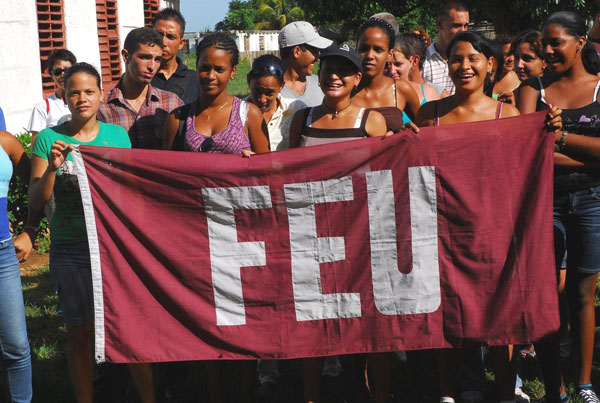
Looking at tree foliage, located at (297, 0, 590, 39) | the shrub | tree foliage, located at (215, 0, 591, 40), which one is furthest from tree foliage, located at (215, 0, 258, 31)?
the shrub

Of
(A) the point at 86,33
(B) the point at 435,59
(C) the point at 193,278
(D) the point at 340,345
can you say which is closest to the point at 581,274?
(D) the point at 340,345

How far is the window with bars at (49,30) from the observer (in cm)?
1075

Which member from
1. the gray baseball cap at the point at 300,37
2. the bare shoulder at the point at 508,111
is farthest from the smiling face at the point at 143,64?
the bare shoulder at the point at 508,111

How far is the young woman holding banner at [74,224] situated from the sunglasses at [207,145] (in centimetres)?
54

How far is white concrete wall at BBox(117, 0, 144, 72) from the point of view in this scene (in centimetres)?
1307

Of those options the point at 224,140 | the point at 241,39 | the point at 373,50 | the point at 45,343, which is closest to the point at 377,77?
the point at 373,50

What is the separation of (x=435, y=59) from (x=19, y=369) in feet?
14.6

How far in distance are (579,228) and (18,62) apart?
8013 millimetres

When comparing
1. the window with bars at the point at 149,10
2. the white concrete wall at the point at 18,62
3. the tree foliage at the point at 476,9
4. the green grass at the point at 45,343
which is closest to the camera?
the green grass at the point at 45,343

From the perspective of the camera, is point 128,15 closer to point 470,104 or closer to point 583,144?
point 470,104

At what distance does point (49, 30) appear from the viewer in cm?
1082

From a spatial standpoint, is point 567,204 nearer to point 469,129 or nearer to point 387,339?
point 469,129

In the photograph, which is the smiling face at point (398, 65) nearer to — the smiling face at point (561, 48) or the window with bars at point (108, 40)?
the smiling face at point (561, 48)

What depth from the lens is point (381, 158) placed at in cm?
407
